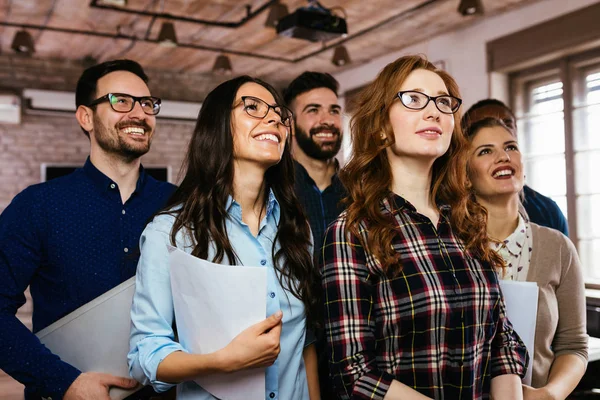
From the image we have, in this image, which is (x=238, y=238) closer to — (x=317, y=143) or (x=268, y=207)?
(x=268, y=207)

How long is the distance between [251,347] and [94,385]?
52 centimetres

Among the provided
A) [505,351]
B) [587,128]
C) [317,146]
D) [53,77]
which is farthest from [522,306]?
[53,77]

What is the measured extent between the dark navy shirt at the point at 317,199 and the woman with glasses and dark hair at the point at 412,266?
0.77 meters

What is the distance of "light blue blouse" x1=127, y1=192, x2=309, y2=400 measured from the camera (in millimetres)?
1165

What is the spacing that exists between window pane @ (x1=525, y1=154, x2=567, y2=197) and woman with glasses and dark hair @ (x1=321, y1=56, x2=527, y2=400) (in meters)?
3.63

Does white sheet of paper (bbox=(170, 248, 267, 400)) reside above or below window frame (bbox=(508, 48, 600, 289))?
below

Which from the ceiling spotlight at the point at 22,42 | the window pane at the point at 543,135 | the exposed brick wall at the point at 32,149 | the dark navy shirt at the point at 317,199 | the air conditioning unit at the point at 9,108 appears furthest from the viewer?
the exposed brick wall at the point at 32,149

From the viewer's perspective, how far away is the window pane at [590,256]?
4.35 metres

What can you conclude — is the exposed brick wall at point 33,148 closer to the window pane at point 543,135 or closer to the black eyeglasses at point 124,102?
the window pane at point 543,135

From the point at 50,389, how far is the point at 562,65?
4.59m

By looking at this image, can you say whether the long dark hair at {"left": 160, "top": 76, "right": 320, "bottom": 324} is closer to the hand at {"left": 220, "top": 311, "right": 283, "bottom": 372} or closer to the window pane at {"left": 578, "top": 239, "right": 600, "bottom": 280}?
the hand at {"left": 220, "top": 311, "right": 283, "bottom": 372}

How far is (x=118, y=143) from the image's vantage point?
67.2 inches

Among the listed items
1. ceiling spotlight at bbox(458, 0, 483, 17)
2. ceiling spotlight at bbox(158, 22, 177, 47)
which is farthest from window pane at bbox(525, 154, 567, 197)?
ceiling spotlight at bbox(158, 22, 177, 47)

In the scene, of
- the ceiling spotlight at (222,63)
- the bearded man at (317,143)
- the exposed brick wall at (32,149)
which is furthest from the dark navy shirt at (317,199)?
the exposed brick wall at (32,149)
